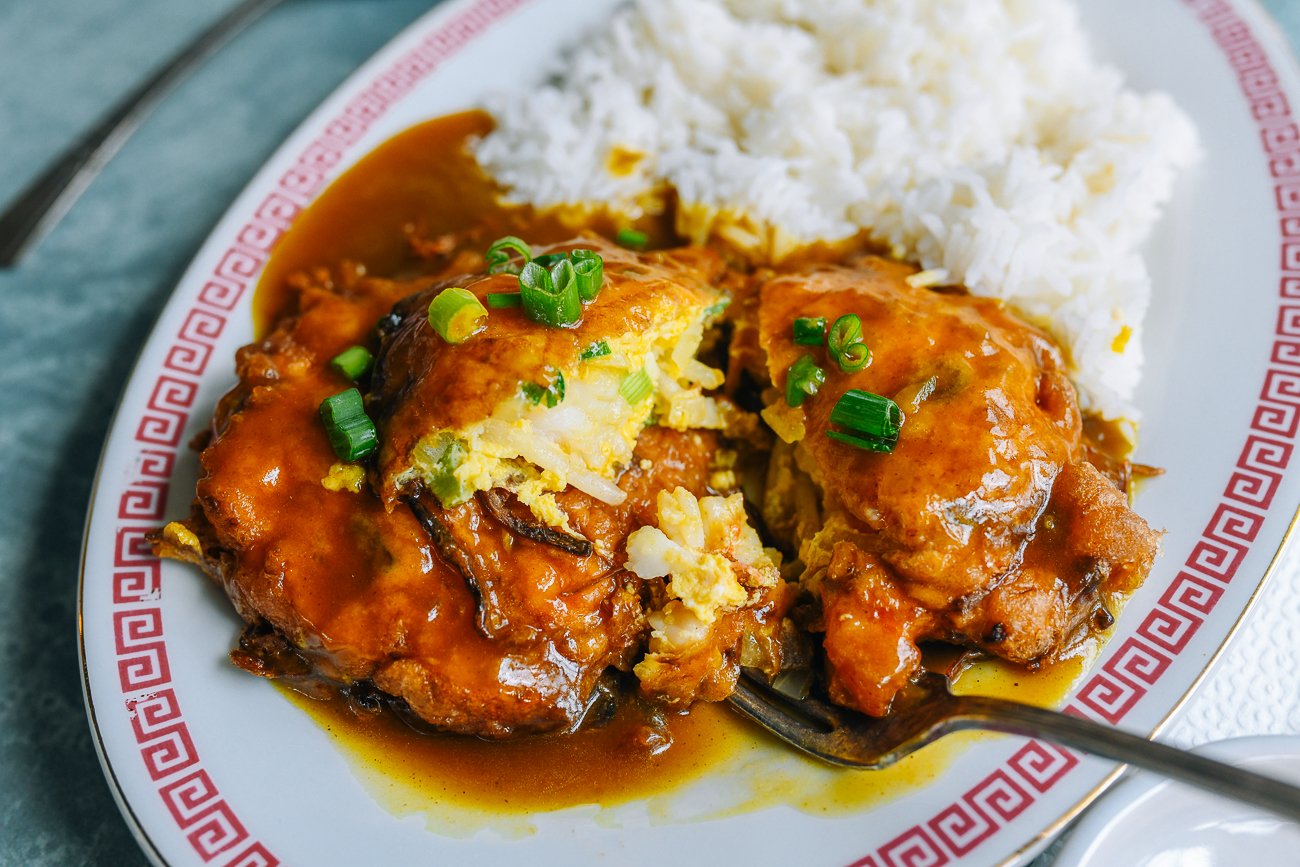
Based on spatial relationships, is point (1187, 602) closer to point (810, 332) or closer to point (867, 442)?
point (867, 442)

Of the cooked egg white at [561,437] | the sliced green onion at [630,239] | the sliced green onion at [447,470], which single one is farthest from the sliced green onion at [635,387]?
the sliced green onion at [630,239]

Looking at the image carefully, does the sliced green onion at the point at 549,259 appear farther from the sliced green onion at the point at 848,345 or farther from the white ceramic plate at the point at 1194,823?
the white ceramic plate at the point at 1194,823

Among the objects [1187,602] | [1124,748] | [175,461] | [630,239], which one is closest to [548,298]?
[630,239]

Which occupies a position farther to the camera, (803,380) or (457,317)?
(803,380)

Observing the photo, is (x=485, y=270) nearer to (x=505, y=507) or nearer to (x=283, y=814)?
(x=505, y=507)

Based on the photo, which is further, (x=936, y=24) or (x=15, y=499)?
(x=936, y=24)

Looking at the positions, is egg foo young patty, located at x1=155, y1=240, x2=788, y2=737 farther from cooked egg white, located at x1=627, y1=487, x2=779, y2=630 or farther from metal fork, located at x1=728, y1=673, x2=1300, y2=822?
metal fork, located at x1=728, y1=673, x2=1300, y2=822

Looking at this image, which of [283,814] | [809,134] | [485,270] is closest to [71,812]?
[283,814]
